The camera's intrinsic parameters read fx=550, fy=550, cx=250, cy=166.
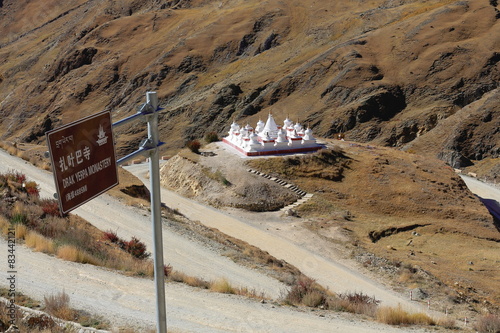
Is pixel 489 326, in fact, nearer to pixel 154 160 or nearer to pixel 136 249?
pixel 154 160

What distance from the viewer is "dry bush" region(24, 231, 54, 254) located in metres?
14.0

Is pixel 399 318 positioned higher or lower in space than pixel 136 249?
lower

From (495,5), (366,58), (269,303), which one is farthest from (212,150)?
(495,5)

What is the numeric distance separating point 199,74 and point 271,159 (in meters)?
50.8

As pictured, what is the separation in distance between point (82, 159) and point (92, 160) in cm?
17

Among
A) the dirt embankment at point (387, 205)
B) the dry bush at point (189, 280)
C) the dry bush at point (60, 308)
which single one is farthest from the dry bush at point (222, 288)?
the dirt embankment at point (387, 205)

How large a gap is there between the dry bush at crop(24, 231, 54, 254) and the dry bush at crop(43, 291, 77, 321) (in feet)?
12.8

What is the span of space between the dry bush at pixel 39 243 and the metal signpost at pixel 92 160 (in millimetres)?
7655

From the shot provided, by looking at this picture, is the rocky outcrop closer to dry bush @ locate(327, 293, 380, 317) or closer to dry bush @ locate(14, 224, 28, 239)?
dry bush @ locate(14, 224, 28, 239)

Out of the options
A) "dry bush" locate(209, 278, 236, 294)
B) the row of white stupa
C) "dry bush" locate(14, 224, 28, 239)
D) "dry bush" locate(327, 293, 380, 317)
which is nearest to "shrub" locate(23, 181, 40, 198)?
"dry bush" locate(14, 224, 28, 239)

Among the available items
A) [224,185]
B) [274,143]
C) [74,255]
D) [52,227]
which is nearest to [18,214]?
[52,227]

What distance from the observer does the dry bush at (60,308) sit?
9.96 m

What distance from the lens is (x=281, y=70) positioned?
252 ft

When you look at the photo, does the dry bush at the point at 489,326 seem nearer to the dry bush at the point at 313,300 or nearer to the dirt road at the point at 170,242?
the dry bush at the point at 313,300
